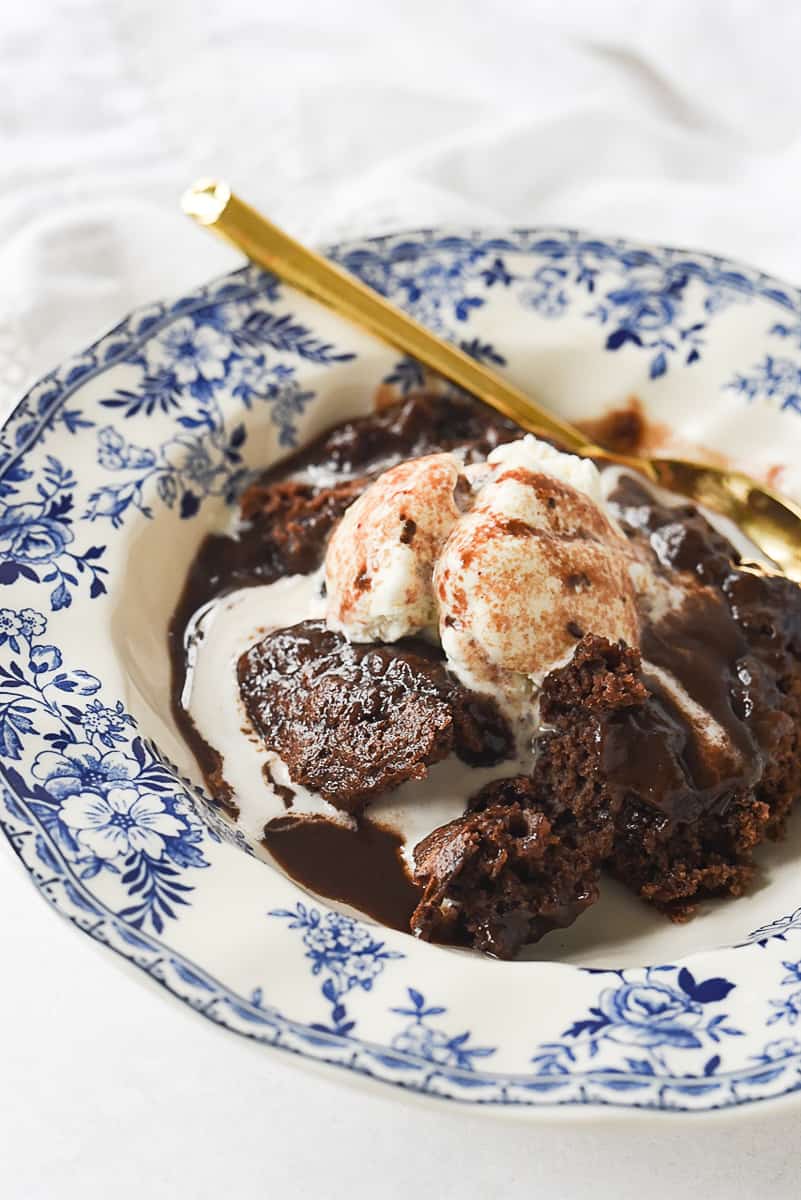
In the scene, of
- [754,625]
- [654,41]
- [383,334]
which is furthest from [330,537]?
[654,41]

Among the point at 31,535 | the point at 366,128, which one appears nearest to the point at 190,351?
the point at 31,535

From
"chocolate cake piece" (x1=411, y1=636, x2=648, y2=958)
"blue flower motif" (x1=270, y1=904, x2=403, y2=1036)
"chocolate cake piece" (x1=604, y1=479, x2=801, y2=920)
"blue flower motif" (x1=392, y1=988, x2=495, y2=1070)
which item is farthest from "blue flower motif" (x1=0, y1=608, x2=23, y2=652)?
"chocolate cake piece" (x1=604, y1=479, x2=801, y2=920)

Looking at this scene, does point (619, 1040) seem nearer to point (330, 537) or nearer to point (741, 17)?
point (330, 537)

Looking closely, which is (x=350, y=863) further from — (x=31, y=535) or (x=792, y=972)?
(x=31, y=535)

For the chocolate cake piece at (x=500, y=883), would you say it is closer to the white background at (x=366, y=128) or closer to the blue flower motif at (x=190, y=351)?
the blue flower motif at (x=190, y=351)

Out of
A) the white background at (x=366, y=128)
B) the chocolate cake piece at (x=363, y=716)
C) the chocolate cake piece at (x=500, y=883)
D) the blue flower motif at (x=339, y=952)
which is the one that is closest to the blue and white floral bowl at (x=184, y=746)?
the blue flower motif at (x=339, y=952)
